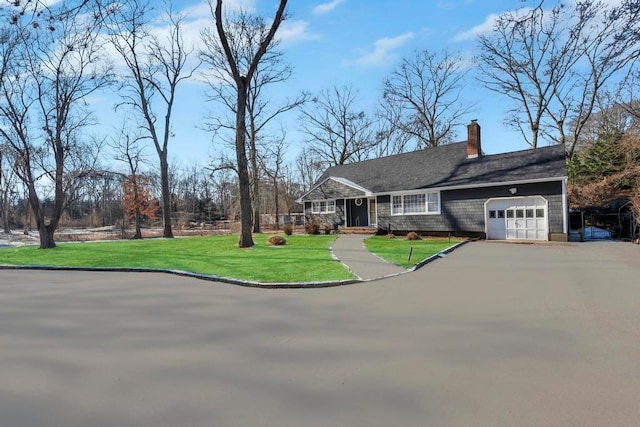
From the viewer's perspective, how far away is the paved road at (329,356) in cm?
272

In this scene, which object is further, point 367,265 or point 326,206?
point 326,206

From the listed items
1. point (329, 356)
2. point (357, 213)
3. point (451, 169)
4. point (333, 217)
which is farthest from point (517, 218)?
point (329, 356)

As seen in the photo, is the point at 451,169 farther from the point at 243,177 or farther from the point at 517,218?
the point at 243,177

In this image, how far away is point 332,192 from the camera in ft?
82.9

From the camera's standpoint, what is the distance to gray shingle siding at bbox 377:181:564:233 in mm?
15977

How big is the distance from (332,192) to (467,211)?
9716mm

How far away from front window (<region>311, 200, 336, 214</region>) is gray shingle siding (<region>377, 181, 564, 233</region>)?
478 centimetres

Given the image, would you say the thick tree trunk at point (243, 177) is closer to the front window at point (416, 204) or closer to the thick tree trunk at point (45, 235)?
the front window at point (416, 204)

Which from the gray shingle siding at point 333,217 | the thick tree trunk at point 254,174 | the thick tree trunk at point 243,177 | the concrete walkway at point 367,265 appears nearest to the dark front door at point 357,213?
the gray shingle siding at point 333,217

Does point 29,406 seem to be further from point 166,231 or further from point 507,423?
point 166,231

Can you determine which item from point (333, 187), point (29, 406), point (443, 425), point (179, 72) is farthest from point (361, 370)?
point (179, 72)

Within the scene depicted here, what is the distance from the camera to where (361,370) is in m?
3.43

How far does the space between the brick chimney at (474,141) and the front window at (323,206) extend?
31.2ft

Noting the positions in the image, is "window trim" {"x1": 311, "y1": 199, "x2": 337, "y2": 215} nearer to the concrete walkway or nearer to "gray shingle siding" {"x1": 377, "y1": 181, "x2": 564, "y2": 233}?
"gray shingle siding" {"x1": 377, "y1": 181, "x2": 564, "y2": 233}
